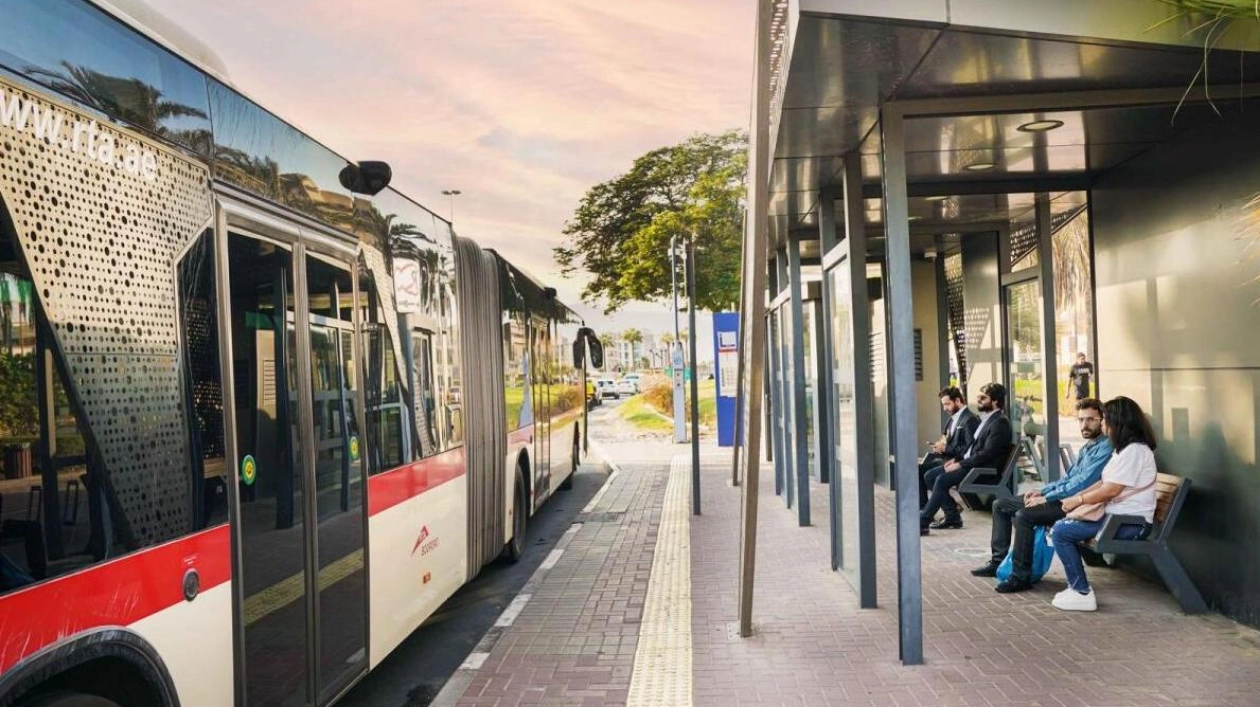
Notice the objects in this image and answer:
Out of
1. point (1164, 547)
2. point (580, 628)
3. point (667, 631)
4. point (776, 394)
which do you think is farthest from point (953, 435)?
point (580, 628)

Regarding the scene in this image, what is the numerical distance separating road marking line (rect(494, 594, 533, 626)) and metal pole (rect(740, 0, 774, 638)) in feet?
6.18

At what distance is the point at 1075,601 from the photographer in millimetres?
6500

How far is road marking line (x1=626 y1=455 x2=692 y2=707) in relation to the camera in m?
5.25

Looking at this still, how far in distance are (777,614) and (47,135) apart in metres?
5.50

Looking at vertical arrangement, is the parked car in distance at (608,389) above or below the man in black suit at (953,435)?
below

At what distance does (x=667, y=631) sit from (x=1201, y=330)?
4083 mm

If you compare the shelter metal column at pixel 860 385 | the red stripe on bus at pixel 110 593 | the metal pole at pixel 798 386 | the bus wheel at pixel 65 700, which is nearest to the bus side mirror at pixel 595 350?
the metal pole at pixel 798 386

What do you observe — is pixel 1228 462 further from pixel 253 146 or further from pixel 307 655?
pixel 253 146

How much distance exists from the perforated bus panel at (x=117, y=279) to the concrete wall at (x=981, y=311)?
9710mm

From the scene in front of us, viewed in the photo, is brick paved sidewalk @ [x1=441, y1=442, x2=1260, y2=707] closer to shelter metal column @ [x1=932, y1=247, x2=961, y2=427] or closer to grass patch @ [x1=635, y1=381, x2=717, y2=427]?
shelter metal column @ [x1=932, y1=247, x2=961, y2=427]

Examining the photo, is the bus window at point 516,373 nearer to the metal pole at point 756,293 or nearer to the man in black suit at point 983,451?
the metal pole at point 756,293

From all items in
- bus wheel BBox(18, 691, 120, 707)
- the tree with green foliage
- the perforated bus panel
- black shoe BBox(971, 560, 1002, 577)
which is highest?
the tree with green foliage

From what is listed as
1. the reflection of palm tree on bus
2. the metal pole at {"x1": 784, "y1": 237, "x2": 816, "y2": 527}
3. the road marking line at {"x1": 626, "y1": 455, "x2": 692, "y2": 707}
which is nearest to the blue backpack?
the road marking line at {"x1": 626, "y1": 455, "x2": 692, "y2": 707}

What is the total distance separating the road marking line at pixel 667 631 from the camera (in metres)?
5.25
